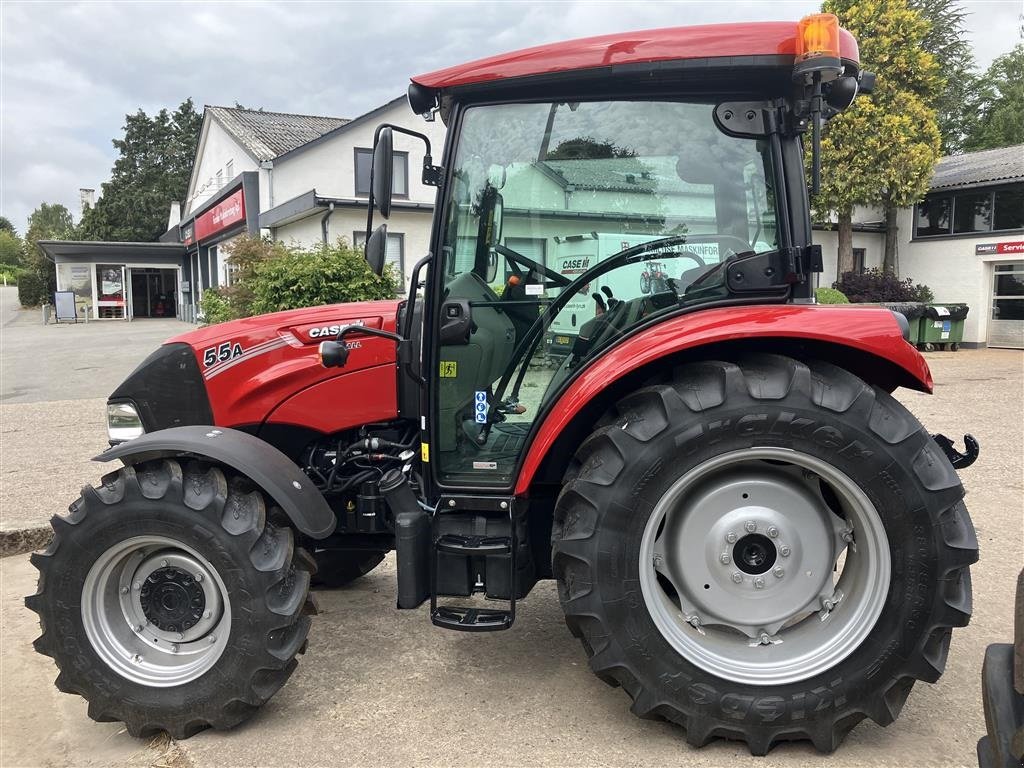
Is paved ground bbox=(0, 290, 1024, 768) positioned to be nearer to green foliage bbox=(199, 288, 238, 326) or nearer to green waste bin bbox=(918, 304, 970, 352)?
green foliage bbox=(199, 288, 238, 326)

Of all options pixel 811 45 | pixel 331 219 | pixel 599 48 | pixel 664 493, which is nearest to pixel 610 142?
pixel 599 48

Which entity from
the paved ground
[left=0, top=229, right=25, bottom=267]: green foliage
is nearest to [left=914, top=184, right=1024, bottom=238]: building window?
the paved ground

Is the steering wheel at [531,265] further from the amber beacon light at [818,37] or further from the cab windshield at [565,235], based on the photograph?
the amber beacon light at [818,37]

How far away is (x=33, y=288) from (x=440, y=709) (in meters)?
46.2

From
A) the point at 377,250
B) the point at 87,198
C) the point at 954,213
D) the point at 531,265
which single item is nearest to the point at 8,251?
the point at 87,198

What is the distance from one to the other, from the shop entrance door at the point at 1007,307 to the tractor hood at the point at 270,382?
2024cm

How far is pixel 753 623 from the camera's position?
106 inches

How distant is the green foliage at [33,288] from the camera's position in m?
40.8

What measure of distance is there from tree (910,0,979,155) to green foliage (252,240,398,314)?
86.2 ft

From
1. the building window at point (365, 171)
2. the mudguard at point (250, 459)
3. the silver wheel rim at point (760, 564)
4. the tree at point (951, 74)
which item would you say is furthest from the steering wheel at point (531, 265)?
the tree at point (951, 74)

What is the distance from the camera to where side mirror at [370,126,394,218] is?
257cm

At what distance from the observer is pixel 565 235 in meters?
2.81

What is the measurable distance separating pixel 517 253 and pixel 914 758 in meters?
2.22

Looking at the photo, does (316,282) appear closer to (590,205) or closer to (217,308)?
(217,308)
